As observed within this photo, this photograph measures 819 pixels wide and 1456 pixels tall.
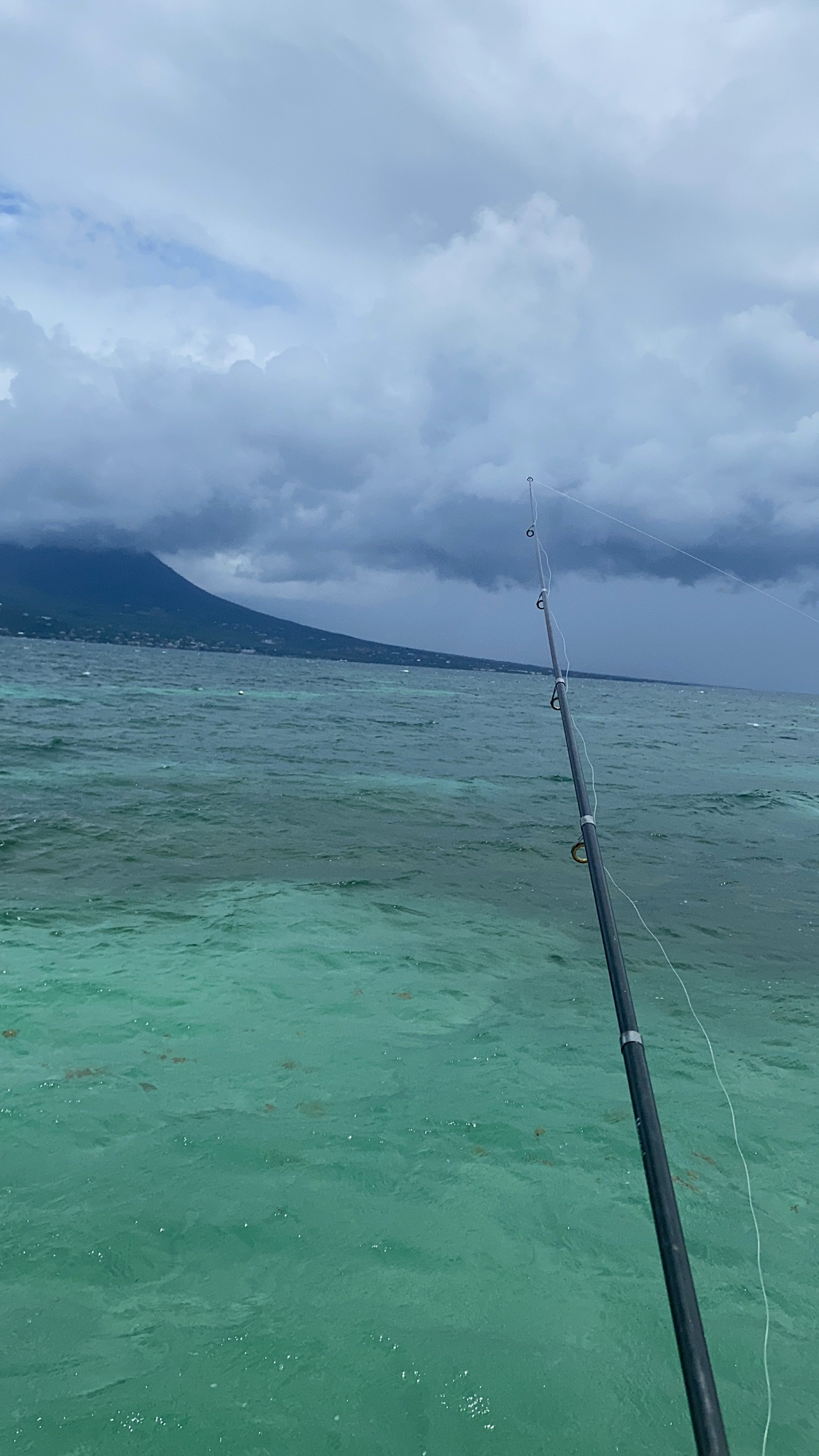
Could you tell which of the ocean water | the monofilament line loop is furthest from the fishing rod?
the ocean water

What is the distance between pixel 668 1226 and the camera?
267 cm

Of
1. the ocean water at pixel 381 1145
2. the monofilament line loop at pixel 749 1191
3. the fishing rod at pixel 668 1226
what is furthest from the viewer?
the monofilament line loop at pixel 749 1191

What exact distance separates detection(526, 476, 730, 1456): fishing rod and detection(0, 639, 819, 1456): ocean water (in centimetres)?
140

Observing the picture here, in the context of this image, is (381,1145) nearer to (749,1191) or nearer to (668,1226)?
(749,1191)

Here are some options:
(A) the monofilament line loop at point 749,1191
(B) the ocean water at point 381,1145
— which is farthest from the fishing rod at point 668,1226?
(B) the ocean water at point 381,1145

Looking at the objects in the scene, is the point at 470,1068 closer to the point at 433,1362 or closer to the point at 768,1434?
the point at 433,1362

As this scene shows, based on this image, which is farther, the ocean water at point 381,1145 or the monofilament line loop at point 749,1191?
the monofilament line loop at point 749,1191

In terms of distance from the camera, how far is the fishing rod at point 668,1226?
2217 millimetres

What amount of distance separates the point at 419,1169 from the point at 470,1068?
61.4 inches

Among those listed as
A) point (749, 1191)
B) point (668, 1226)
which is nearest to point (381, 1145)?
point (749, 1191)

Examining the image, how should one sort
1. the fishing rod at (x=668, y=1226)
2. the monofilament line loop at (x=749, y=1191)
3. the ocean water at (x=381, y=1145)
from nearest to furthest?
the fishing rod at (x=668, y=1226)
the ocean water at (x=381, y=1145)
the monofilament line loop at (x=749, y=1191)

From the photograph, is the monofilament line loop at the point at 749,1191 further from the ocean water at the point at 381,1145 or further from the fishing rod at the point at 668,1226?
the fishing rod at the point at 668,1226

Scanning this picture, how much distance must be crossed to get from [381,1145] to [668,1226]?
3.59m

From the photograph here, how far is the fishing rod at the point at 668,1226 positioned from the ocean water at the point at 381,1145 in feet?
4.60
